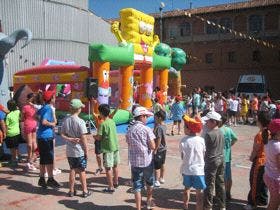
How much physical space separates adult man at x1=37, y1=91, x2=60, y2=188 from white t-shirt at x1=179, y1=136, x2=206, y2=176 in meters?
2.85

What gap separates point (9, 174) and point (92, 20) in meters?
25.7

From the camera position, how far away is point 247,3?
37.2 meters

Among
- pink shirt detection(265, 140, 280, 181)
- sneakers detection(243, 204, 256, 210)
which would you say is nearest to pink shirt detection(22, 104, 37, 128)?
sneakers detection(243, 204, 256, 210)

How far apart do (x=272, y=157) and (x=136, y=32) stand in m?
12.7

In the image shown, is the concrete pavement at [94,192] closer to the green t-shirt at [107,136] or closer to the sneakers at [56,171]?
the sneakers at [56,171]

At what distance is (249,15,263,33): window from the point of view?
118 ft

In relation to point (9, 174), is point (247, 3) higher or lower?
higher

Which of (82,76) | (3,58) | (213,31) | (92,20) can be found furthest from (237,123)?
(213,31)

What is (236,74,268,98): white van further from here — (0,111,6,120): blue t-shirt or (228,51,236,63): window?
(0,111,6,120): blue t-shirt

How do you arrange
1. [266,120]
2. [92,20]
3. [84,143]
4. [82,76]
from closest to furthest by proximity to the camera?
[266,120] → [84,143] → [82,76] → [92,20]

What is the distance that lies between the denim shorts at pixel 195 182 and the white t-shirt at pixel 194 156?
68 mm

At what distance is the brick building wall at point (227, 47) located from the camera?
35281mm

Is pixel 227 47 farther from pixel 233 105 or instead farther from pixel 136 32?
pixel 136 32

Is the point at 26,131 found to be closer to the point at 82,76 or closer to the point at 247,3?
the point at 82,76
